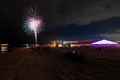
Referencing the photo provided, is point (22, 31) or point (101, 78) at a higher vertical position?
point (22, 31)

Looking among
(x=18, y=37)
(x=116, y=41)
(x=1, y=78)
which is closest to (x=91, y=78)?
(x=1, y=78)

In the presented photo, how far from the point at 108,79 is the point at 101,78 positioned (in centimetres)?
62

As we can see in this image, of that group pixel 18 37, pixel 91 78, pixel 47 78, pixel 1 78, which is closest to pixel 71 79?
pixel 91 78

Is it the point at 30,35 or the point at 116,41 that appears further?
the point at 30,35

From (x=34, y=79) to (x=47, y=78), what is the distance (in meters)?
0.91

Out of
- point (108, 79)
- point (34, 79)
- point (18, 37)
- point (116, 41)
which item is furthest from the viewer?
point (18, 37)

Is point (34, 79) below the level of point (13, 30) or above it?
below

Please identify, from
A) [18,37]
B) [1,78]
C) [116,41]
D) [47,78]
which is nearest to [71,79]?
[47,78]

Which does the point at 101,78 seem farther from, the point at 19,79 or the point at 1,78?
the point at 1,78

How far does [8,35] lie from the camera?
636ft

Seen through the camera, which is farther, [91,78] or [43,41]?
[43,41]

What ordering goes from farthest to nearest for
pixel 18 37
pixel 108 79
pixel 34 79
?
pixel 18 37 → pixel 34 79 → pixel 108 79

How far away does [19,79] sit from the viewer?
57.1 ft

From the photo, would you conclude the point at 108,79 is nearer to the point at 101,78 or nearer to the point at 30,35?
the point at 101,78
